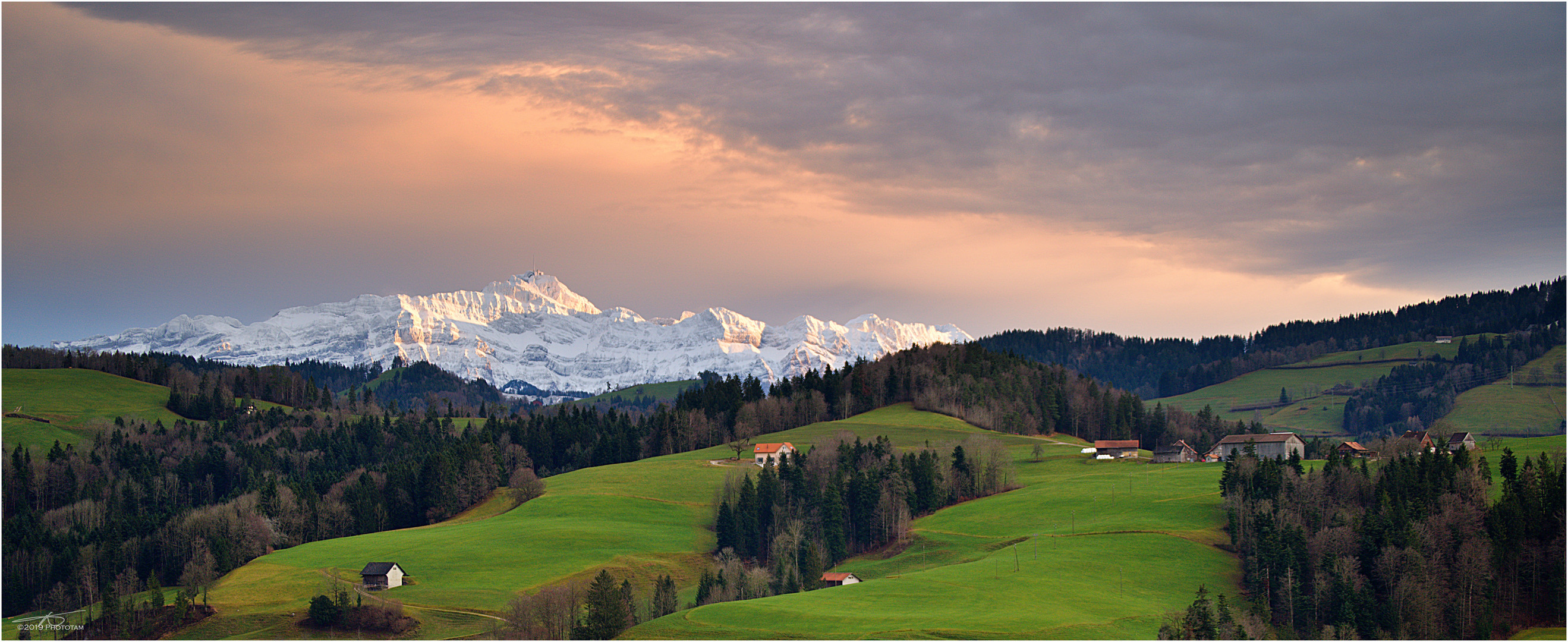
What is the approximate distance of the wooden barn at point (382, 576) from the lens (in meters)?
110

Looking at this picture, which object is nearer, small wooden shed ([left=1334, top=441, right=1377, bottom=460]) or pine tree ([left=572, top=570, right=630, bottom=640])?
pine tree ([left=572, top=570, right=630, bottom=640])

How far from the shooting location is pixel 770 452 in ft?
579

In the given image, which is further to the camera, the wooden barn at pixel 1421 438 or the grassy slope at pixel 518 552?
the wooden barn at pixel 1421 438

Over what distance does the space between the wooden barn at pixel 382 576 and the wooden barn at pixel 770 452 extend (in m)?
69.8

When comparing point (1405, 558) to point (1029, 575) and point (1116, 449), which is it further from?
point (1116, 449)

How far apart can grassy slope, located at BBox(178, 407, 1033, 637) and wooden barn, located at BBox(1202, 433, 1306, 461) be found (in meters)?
68.8

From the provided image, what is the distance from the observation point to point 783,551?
12425 centimetres

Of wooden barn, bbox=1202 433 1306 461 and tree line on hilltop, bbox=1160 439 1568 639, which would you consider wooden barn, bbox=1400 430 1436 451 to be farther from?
tree line on hilltop, bbox=1160 439 1568 639

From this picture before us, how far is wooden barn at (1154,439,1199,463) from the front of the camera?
170 metres

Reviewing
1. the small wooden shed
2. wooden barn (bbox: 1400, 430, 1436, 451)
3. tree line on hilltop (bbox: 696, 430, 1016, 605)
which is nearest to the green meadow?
tree line on hilltop (bbox: 696, 430, 1016, 605)

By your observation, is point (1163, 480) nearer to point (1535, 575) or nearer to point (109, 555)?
point (1535, 575)

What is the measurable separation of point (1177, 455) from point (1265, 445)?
42.2ft

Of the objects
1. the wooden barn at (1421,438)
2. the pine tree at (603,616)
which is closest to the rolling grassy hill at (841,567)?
the pine tree at (603,616)

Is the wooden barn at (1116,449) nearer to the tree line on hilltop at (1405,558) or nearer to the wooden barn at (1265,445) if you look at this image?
the wooden barn at (1265,445)
